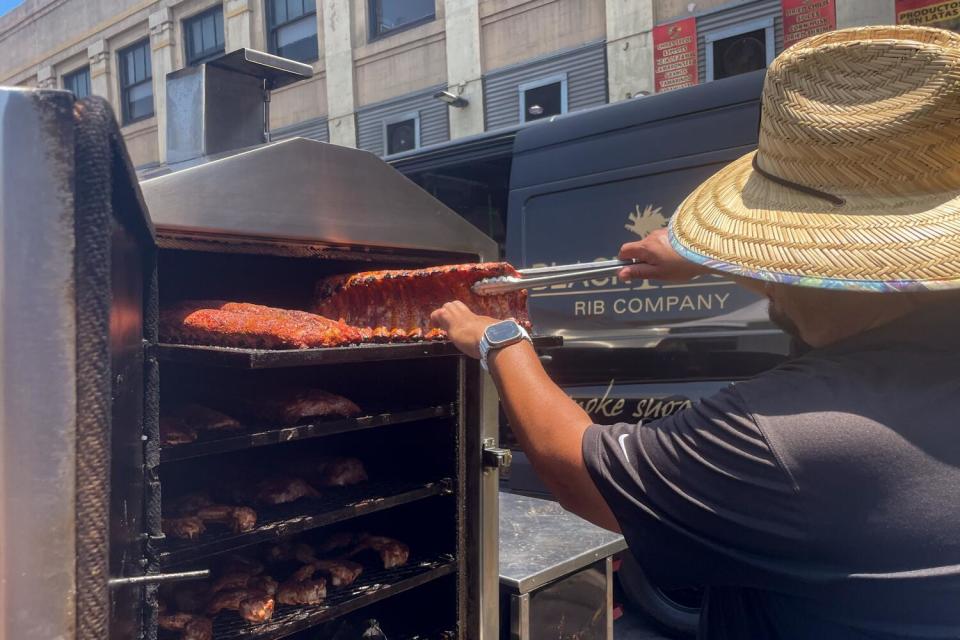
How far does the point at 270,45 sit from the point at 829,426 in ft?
50.8

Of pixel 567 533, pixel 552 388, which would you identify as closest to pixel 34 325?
pixel 552 388

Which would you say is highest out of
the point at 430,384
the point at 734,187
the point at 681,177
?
the point at 681,177

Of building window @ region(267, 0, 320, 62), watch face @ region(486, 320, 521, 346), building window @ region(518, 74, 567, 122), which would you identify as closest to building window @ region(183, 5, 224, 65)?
building window @ region(267, 0, 320, 62)

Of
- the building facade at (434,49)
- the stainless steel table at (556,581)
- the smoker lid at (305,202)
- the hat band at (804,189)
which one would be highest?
the building facade at (434,49)

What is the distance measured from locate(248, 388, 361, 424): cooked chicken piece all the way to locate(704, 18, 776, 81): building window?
8.63 metres

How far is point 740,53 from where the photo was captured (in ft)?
31.2

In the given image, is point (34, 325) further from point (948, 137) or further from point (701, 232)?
point (948, 137)

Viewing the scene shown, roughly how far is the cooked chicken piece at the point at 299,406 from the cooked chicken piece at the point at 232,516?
28 centimetres

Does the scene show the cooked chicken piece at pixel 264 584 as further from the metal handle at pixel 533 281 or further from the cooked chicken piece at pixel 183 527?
the metal handle at pixel 533 281

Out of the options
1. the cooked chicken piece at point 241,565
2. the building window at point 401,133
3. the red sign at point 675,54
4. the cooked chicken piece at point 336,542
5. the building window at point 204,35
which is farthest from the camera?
the building window at point 204,35

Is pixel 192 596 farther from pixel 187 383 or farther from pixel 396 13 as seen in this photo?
pixel 396 13

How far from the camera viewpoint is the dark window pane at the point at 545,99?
1111 cm

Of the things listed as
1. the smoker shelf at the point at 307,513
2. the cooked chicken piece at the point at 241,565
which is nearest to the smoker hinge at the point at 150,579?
the smoker shelf at the point at 307,513

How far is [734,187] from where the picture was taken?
1469mm
